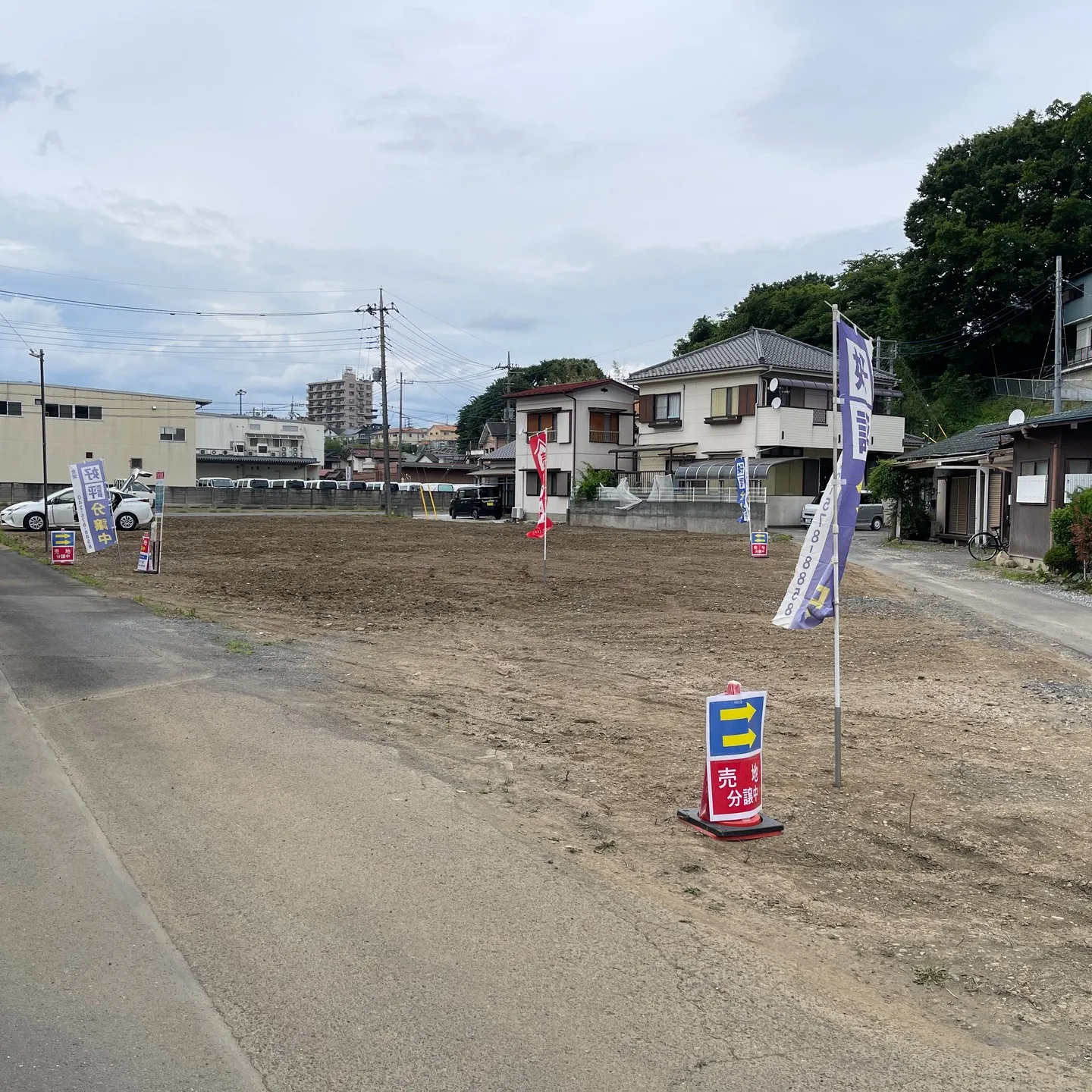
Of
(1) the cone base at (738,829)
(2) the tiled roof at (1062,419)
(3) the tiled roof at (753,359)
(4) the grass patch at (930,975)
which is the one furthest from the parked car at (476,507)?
(4) the grass patch at (930,975)

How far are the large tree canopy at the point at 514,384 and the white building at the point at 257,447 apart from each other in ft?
54.1

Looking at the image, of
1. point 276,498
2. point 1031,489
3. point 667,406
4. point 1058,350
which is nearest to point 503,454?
point 276,498

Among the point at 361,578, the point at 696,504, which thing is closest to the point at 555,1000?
the point at 361,578

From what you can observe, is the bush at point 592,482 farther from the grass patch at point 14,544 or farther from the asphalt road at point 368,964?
the asphalt road at point 368,964

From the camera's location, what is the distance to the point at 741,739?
5.14 meters

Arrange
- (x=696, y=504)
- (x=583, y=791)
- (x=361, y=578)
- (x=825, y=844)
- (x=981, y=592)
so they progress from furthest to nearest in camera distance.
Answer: (x=696, y=504) < (x=361, y=578) < (x=981, y=592) < (x=583, y=791) < (x=825, y=844)

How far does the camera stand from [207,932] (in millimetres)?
3947

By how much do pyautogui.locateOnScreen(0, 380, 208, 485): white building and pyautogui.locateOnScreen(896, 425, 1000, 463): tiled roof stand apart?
45.2m

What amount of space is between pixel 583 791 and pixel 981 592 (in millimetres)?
13217

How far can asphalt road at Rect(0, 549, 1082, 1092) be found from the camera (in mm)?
3053

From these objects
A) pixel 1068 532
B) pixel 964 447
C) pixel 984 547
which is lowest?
pixel 984 547

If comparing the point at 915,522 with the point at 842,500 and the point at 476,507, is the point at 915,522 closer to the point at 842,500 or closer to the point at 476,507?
the point at 476,507

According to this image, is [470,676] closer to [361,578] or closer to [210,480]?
[361,578]

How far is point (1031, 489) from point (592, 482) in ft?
80.9
